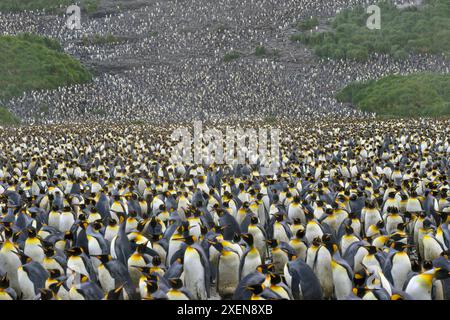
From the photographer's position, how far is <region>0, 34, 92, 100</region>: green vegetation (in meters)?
42.1

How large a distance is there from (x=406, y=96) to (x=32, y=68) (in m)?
26.9

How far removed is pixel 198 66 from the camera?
161 ft

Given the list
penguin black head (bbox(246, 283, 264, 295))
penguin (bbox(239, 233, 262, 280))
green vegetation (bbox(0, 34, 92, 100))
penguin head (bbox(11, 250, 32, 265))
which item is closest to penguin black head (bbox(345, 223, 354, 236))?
penguin (bbox(239, 233, 262, 280))

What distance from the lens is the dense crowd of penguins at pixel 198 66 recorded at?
3859cm

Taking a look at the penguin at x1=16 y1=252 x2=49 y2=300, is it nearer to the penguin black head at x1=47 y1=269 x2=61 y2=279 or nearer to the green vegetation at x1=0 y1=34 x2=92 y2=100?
the penguin black head at x1=47 y1=269 x2=61 y2=279

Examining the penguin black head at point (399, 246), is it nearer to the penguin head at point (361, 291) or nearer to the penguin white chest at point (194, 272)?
the penguin head at point (361, 291)

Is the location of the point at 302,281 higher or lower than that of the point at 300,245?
lower

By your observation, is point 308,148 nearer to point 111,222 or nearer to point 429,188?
point 429,188

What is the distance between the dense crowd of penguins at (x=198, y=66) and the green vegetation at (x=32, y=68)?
107 centimetres

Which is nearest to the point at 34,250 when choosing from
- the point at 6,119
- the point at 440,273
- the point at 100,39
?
the point at 440,273

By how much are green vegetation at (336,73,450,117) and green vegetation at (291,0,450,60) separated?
8.92 meters

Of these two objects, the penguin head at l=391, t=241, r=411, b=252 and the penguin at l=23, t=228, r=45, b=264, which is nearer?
the penguin head at l=391, t=241, r=411, b=252

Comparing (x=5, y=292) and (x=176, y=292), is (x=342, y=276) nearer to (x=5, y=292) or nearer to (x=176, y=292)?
(x=176, y=292)
